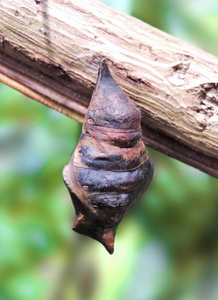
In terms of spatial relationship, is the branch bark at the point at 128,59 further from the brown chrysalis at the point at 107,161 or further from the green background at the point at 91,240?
the green background at the point at 91,240

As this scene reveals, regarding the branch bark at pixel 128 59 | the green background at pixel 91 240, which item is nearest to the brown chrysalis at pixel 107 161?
the branch bark at pixel 128 59

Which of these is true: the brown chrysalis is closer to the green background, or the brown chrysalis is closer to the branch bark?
the branch bark

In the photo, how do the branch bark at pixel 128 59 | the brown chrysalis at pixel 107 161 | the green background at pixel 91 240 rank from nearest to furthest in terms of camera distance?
the brown chrysalis at pixel 107 161 < the branch bark at pixel 128 59 < the green background at pixel 91 240

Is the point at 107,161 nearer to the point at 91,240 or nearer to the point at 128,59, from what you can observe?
the point at 128,59

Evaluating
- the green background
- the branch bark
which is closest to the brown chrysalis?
the branch bark

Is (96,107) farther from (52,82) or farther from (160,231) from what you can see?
(160,231)

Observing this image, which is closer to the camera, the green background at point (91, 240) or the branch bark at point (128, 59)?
the branch bark at point (128, 59)

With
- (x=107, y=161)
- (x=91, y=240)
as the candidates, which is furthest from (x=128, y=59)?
(x=91, y=240)
